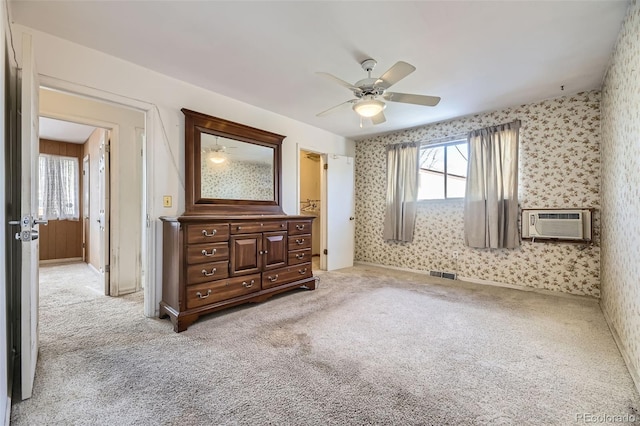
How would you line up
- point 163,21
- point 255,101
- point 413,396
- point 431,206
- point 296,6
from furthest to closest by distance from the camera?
point 431,206 → point 255,101 → point 163,21 → point 296,6 → point 413,396

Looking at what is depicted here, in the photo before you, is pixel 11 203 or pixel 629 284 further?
pixel 629 284

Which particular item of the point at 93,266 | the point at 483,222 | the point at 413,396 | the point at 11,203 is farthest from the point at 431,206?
the point at 93,266

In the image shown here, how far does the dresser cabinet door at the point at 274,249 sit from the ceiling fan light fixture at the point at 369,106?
1.59 meters

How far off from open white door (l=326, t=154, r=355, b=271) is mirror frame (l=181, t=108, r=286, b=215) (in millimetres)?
1250

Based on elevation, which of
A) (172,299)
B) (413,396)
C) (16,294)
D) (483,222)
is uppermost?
(483,222)

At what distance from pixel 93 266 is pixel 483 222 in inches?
244

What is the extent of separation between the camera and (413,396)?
1.51 metres

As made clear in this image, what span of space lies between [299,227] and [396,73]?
2010mm

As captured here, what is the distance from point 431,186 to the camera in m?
4.49

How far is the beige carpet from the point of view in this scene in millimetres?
1389

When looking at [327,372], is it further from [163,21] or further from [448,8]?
[163,21]

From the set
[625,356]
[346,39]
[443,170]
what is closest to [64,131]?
[346,39]

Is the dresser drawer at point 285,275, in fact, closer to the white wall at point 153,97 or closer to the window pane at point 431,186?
the white wall at point 153,97

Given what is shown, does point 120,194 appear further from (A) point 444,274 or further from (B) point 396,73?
(A) point 444,274
